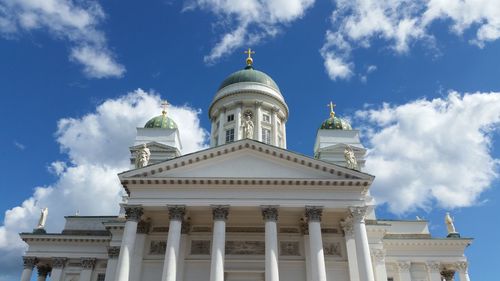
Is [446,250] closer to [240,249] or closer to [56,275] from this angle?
[240,249]

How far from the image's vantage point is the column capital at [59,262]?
29.5 metres

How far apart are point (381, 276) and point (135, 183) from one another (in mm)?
15549

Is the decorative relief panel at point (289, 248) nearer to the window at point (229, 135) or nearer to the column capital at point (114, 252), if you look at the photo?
the column capital at point (114, 252)

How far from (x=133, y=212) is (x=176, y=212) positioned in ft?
7.25

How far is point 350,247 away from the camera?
2377cm

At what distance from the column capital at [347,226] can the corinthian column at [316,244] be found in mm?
2337

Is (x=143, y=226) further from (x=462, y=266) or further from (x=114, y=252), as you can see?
(x=462, y=266)

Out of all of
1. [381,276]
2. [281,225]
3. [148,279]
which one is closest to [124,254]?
[148,279]

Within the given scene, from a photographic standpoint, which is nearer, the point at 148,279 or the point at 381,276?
the point at 148,279

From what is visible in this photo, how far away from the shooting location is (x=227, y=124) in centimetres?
3881

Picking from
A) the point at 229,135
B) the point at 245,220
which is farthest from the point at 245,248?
the point at 229,135

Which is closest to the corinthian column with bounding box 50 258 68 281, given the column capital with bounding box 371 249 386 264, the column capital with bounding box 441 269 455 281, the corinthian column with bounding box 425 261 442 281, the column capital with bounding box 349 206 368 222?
the column capital with bounding box 349 206 368 222

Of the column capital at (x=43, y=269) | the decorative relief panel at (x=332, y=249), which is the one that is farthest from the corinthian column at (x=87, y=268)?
the decorative relief panel at (x=332, y=249)

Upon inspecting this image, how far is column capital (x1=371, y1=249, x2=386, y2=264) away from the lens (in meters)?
27.3
